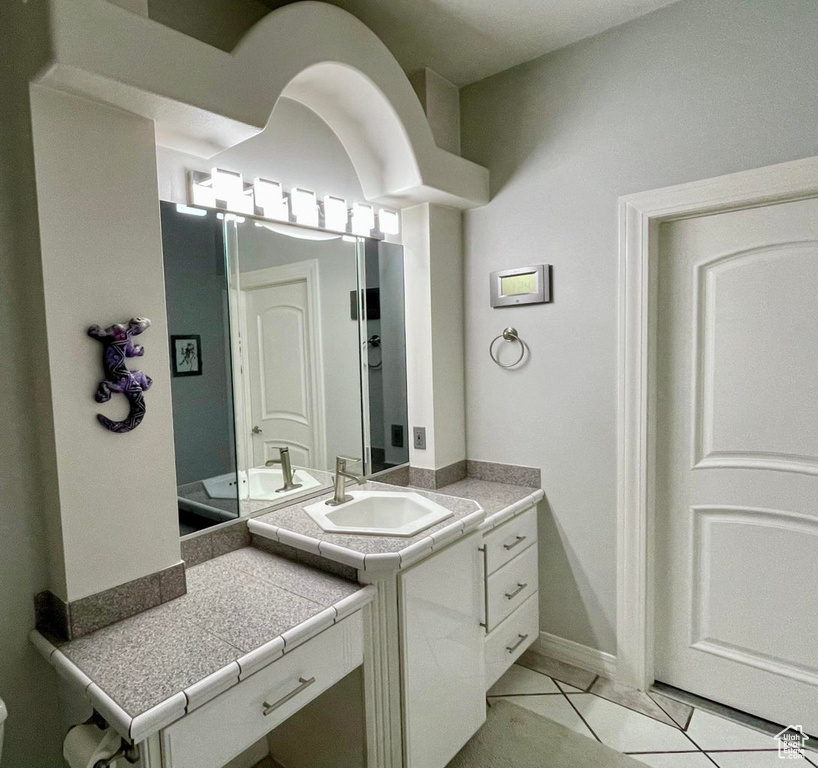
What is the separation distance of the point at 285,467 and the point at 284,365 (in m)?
0.38

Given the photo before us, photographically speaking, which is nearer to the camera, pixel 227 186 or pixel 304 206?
pixel 227 186

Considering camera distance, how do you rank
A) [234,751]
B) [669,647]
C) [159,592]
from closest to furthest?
[234,751]
[159,592]
[669,647]

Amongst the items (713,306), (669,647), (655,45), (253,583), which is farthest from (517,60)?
(669,647)

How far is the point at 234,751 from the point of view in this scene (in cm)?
114

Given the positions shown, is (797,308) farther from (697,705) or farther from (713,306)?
(697,705)

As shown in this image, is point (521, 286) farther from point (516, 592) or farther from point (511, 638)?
point (511, 638)

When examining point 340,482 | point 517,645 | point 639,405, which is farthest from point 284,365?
point 517,645

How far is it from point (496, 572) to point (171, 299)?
4.94 feet

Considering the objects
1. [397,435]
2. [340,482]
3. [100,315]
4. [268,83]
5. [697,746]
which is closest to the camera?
[100,315]

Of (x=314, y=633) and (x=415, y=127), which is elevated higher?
(x=415, y=127)

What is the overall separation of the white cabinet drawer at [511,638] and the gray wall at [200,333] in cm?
119

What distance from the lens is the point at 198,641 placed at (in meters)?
1.22

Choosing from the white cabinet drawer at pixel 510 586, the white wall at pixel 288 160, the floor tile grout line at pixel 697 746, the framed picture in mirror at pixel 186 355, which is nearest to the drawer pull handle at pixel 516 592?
the white cabinet drawer at pixel 510 586

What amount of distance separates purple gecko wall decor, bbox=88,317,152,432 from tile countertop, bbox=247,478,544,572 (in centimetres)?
58
